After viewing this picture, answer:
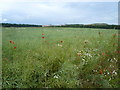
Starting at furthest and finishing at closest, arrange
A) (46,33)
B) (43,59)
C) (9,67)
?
1. (46,33)
2. (43,59)
3. (9,67)

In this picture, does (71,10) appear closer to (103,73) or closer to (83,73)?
(83,73)

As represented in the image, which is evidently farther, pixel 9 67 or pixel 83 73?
pixel 83 73

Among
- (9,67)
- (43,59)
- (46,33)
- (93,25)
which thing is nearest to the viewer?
(9,67)

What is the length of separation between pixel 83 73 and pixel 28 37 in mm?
1256

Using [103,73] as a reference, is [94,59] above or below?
above

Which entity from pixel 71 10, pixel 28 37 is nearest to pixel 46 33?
pixel 28 37

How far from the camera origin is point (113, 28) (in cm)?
234

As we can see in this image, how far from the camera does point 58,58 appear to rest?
2.07 meters

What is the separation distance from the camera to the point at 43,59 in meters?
2.00

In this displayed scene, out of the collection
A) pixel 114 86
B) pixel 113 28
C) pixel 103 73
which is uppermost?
pixel 113 28

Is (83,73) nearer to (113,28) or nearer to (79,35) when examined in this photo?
(79,35)

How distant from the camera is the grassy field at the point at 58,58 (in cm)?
185

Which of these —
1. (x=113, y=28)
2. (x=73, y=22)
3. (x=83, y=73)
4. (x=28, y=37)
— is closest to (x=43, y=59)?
(x=28, y=37)

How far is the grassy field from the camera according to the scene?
185 centimetres
